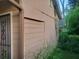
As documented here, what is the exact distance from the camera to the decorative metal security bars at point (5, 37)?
17.4 ft

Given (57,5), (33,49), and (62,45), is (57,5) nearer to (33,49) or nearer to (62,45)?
(62,45)

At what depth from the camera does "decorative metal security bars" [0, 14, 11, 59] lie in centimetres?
531

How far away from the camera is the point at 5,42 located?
5.41 metres

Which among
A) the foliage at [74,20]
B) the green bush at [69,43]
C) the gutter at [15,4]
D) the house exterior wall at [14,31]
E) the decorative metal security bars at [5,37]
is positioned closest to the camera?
the gutter at [15,4]

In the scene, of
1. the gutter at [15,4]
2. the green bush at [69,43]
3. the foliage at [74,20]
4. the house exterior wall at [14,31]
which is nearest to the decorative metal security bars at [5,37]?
the house exterior wall at [14,31]

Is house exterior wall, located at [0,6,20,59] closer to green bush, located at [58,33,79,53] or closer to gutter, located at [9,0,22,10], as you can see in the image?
gutter, located at [9,0,22,10]

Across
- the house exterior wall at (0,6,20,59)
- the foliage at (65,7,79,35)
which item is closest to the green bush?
the foliage at (65,7,79,35)

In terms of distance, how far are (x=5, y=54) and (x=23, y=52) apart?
64cm

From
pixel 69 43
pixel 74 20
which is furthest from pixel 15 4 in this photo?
pixel 74 20

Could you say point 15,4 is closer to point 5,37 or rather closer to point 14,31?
point 14,31

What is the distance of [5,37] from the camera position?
543 centimetres

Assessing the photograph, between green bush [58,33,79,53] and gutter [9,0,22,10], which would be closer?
gutter [9,0,22,10]

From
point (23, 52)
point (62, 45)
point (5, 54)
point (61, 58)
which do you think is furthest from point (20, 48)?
point (62, 45)

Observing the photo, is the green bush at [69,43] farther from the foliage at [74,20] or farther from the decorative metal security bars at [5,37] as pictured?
the decorative metal security bars at [5,37]
